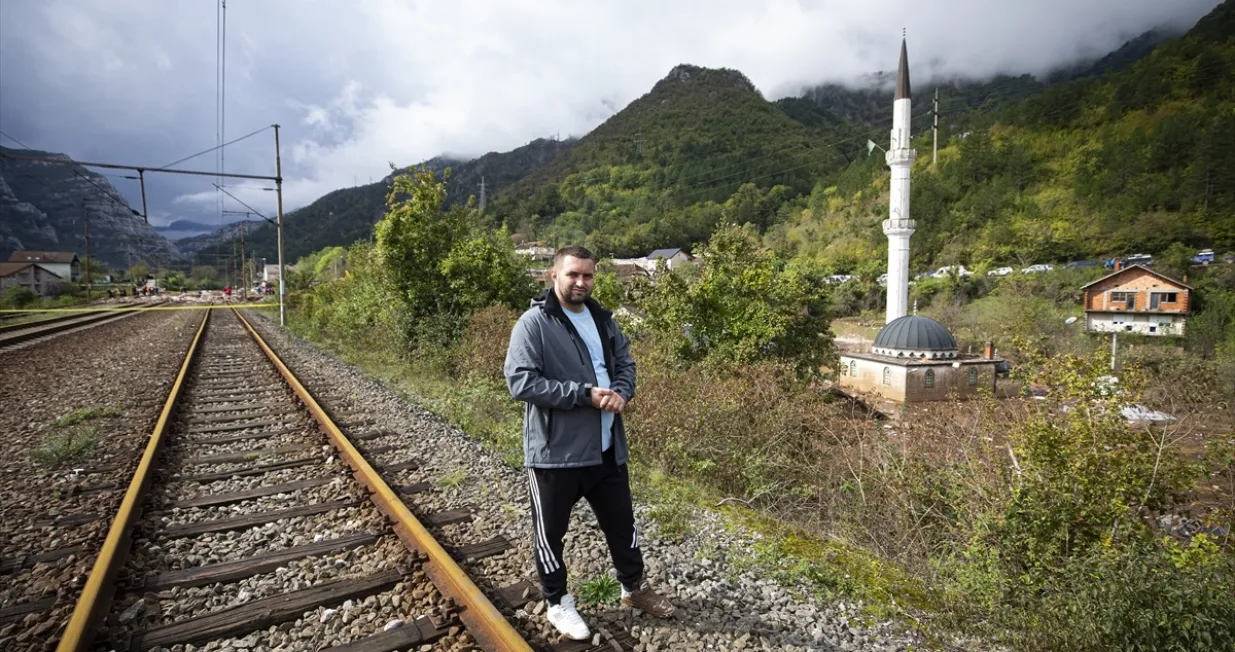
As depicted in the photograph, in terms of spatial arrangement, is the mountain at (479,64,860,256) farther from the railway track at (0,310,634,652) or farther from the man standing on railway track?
the man standing on railway track

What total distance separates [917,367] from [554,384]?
30.0 metres

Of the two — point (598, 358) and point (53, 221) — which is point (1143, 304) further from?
point (53, 221)

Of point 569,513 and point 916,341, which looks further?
point 916,341

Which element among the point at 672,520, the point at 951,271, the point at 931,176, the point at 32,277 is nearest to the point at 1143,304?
the point at 951,271

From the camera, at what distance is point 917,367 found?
28.9m

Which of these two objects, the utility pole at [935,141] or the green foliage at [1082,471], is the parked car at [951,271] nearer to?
the utility pole at [935,141]

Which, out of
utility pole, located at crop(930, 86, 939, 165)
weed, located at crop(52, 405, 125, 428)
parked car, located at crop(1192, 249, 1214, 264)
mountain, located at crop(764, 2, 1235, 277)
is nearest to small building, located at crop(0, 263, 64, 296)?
weed, located at crop(52, 405, 125, 428)

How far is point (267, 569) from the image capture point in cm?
369

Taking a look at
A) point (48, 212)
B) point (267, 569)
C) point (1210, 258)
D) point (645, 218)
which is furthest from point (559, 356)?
point (48, 212)

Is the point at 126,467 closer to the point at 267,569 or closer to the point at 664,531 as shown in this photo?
the point at 267,569

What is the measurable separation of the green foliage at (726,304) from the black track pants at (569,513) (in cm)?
1076

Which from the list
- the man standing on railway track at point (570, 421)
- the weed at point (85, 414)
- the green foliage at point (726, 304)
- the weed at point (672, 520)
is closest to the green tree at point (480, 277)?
the green foliage at point (726, 304)

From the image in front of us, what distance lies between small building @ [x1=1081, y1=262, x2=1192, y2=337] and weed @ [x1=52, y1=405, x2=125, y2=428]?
52183 mm

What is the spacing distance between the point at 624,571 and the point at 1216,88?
4448 inches
